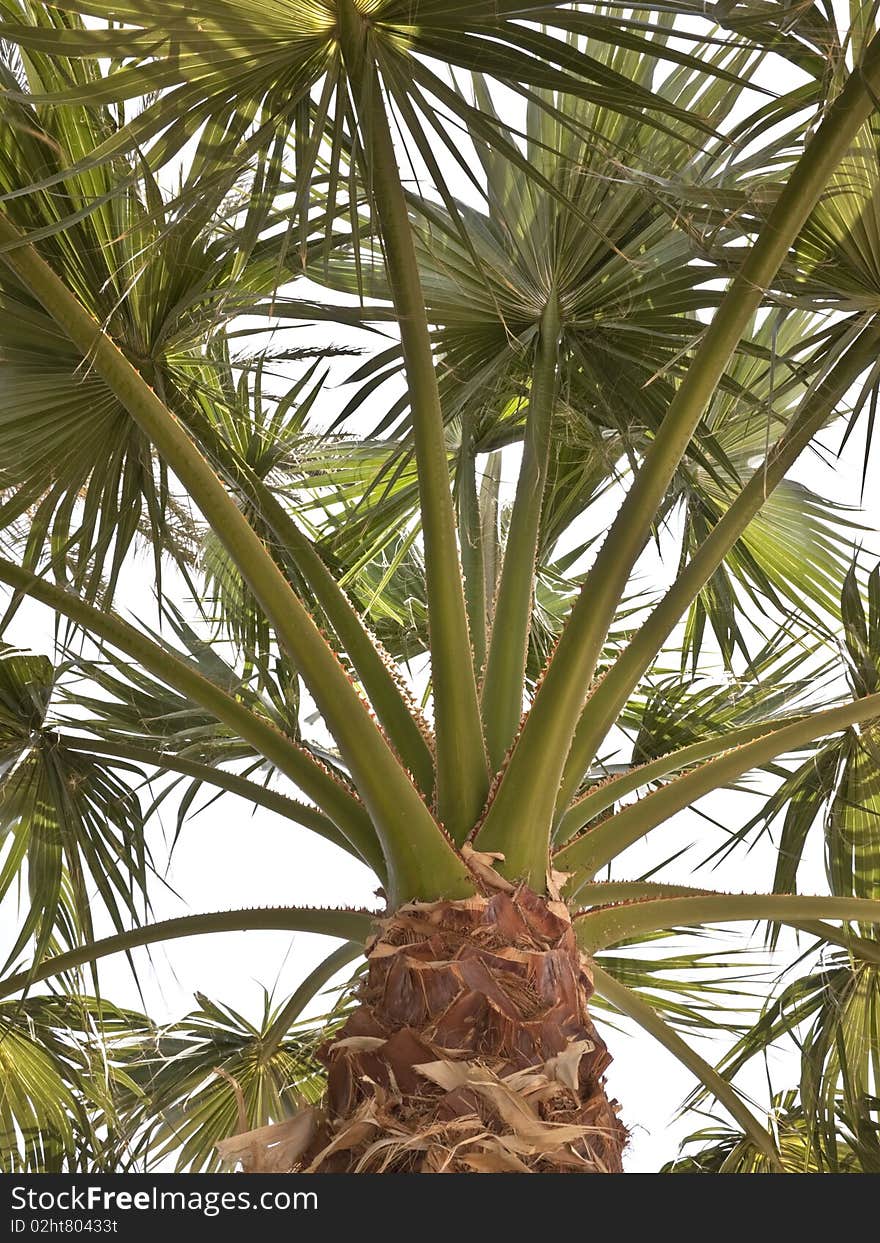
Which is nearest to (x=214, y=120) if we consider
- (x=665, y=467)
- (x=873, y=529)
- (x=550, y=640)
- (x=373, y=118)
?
(x=373, y=118)

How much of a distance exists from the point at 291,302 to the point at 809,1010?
8.28 feet

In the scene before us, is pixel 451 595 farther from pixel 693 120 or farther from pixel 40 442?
pixel 40 442

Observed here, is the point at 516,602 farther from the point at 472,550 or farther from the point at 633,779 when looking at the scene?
the point at 472,550

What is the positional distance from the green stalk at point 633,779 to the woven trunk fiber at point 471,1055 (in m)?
0.41

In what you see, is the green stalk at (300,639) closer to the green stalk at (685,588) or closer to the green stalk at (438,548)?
the green stalk at (438,548)

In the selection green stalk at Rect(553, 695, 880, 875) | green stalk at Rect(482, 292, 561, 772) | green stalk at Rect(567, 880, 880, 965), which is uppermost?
green stalk at Rect(482, 292, 561, 772)

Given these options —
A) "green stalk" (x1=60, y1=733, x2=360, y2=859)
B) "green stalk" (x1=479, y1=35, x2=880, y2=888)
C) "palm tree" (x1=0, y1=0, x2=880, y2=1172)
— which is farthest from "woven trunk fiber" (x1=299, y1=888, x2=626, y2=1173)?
"green stalk" (x1=60, y1=733, x2=360, y2=859)

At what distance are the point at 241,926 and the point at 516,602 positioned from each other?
0.93 m

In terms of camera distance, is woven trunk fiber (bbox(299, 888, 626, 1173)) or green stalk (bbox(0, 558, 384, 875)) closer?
woven trunk fiber (bbox(299, 888, 626, 1173))

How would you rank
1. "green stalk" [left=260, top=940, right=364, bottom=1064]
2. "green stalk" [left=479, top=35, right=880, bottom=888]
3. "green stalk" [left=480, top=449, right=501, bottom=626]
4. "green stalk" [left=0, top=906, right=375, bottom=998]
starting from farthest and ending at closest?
1. "green stalk" [left=480, top=449, right=501, bottom=626]
2. "green stalk" [left=260, top=940, right=364, bottom=1064]
3. "green stalk" [left=0, top=906, right=375, bottom=998]
4. "green stalk" [left=479, top=35, right=880, bottom=888]

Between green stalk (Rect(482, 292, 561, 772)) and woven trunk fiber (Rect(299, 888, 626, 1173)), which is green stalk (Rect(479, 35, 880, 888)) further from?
green stalk (Rect(482, 292, 561, 772))

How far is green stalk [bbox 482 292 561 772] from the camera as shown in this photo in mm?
2707

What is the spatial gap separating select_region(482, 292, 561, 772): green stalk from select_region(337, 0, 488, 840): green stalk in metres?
0.23

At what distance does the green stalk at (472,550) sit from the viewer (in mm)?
3383
